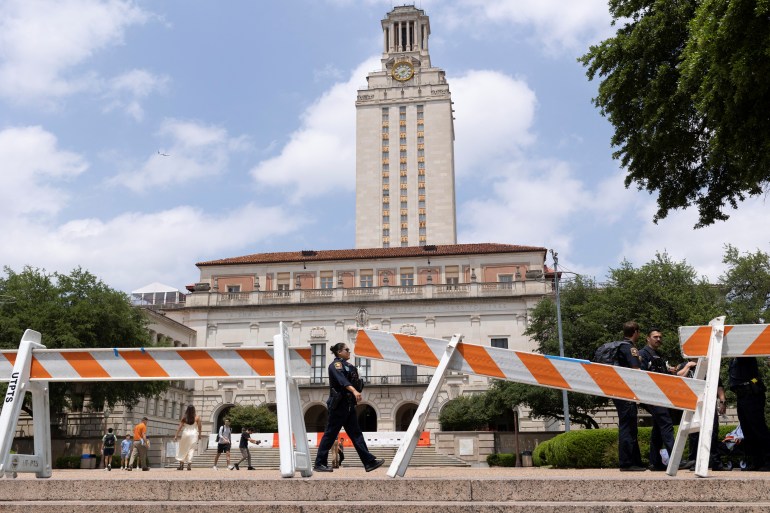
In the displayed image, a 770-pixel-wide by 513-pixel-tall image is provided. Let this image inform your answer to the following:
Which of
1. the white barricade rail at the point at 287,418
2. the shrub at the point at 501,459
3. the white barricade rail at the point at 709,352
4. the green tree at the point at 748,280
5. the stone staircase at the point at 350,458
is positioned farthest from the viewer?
the green tree at the point at 748,280

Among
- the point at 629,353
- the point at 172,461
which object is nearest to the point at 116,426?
the point at 172,461

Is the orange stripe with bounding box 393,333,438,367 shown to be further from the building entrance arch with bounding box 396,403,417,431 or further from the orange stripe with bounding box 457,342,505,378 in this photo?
the building entrance arch with bounding box 396,403,417,431

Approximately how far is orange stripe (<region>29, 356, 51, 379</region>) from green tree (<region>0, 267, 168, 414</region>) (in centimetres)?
3623

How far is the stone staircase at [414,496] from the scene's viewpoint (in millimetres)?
4469

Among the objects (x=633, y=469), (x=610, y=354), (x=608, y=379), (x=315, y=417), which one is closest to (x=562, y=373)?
(x=608, y=379)

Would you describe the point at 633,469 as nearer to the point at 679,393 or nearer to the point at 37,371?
the point at 679,393

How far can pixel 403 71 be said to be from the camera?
104312 millimetres

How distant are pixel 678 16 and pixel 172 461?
125 ft

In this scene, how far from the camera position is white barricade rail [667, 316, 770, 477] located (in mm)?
5648

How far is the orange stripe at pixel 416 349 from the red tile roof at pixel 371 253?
57451 mm

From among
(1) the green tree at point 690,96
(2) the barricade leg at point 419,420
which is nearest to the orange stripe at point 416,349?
(2) the barricade leg at point 419,420

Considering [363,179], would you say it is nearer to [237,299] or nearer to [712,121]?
[237,299]

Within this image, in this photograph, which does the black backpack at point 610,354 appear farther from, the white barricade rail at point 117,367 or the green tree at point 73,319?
the green tree at point 73,319

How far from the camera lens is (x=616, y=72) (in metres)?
15.9
